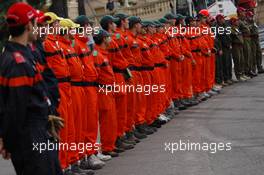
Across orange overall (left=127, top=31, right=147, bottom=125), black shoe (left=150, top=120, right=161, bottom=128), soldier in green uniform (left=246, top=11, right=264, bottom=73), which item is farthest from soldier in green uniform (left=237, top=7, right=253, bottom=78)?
orange overall (left=127, top=31, right=147, bottom=125)

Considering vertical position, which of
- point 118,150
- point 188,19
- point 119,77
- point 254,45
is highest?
point 188,19

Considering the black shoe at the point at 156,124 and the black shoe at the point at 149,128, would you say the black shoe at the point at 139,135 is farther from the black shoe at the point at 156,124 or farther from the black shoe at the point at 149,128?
the black shoe at the point at 156,124

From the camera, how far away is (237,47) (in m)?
21.0

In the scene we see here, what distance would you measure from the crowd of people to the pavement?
41 cm

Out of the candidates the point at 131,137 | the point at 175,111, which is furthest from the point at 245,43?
the point at 131,137

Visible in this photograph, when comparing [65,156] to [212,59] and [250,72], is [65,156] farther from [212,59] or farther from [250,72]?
[250,72]

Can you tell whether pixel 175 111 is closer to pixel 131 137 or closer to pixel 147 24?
pixel 147 24

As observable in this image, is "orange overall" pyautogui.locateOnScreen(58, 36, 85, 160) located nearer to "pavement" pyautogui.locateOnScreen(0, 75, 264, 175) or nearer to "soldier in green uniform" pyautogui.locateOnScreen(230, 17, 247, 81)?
"pavement" pyautogui.locateOnScreen(0, 75, 264, 175)

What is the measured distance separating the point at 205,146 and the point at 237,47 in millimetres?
10668

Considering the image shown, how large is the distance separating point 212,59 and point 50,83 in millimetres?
11893

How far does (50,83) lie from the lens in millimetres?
7215

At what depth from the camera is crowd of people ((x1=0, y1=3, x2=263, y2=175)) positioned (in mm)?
5871

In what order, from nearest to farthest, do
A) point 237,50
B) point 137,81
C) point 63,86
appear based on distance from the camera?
point 63,86 → point 137,81 → point 237,50

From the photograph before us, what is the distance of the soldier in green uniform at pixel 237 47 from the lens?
813 inches
